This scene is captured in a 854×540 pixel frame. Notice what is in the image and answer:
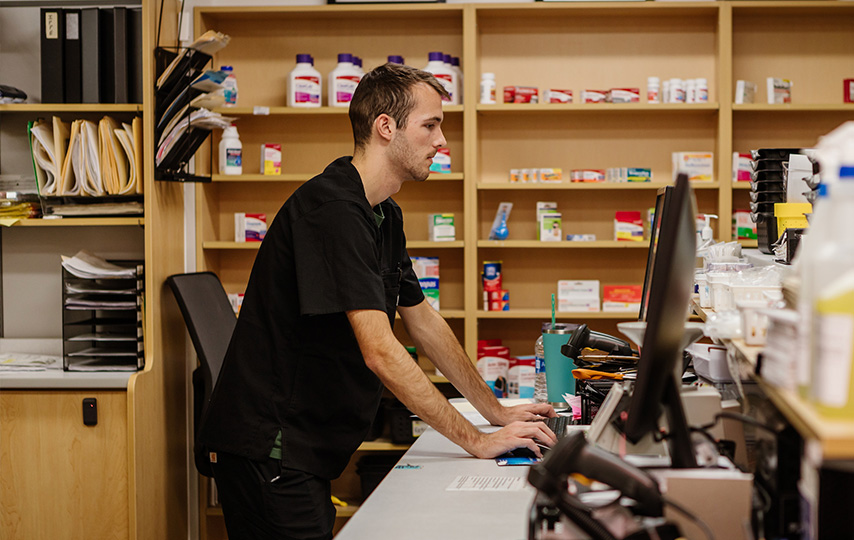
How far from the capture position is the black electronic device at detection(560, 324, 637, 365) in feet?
6.66

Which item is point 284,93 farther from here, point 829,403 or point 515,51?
point 829,403

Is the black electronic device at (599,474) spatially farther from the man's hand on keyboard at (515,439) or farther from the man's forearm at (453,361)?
the man's forearm at (453,361)

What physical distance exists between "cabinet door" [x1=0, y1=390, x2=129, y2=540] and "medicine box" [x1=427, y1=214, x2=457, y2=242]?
1520mm

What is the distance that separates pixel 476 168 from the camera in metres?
3.64

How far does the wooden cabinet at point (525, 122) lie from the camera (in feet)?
11.8

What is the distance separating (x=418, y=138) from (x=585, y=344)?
68 cm

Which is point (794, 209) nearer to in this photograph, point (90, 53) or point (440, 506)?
point (440, 506)

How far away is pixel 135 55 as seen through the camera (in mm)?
3031

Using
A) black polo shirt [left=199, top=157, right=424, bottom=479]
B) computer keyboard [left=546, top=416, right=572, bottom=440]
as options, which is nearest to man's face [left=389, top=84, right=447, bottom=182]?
black polo shirt [left=199, top=157, right=424, bottom=479]

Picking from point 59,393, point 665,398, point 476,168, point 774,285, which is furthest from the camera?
point 476,168

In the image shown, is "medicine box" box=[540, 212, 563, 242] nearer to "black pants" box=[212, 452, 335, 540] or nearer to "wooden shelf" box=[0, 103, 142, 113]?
"wooden shelf" box=[0, 103, 142, 113]

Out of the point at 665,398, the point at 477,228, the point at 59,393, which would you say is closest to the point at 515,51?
the point at 477,228

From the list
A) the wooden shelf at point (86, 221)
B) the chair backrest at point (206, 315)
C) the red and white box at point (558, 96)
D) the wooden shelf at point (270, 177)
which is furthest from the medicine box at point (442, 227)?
the wooden shelf at point (86, 221)

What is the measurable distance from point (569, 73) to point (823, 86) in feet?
3.90
